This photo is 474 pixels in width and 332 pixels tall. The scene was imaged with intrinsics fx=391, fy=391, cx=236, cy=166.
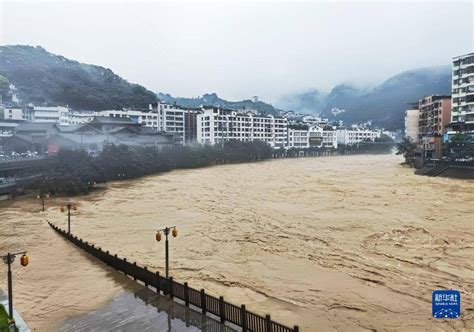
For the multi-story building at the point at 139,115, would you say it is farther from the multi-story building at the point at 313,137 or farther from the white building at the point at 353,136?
the white building at the point at 353,136

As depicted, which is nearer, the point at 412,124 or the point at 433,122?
the point at 433,122

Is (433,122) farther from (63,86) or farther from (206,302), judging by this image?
(63,86)

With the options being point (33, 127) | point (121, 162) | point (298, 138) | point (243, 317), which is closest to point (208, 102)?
point (298, 138)

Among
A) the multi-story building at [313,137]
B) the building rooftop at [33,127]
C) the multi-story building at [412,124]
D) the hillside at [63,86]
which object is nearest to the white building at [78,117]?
the hillside at [63,86]

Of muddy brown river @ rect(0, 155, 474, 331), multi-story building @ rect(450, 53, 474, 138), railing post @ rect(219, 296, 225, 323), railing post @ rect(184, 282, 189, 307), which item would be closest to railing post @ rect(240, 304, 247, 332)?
railing post @ rect(219, 296, 225, 323)

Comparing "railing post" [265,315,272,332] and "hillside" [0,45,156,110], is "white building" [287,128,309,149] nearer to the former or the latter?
"hillside" [0,45,156,110]

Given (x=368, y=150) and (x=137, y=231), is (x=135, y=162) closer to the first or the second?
(x=137, y=231)
